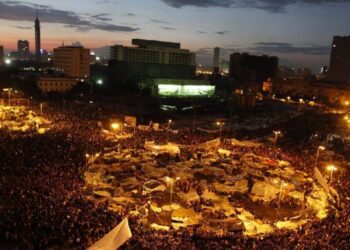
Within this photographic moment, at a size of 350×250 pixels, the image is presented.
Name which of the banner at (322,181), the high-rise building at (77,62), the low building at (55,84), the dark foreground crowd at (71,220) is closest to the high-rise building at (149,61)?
the high-rise building at (77,62)

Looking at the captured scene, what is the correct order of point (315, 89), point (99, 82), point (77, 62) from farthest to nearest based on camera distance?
point (77, 62) < point (99, 82) < point (315, 89)

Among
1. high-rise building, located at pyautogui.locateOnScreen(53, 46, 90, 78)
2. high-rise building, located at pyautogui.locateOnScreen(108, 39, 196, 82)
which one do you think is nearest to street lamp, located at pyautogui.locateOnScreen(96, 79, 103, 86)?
high-rise building, located at pyautogui.locateOnScreen(108, 39, 196, 82)

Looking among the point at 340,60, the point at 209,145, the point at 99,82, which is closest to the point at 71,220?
the point at 209,145

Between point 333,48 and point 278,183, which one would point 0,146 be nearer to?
point 278,183

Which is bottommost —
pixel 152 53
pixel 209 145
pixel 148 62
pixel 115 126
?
pixel 209 145

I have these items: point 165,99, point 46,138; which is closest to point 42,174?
point 46,138

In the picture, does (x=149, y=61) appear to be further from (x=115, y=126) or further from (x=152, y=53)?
(x=115, y=126)
